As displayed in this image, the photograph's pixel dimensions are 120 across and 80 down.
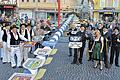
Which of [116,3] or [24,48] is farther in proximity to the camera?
[116,3]

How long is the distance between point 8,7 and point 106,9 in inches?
597

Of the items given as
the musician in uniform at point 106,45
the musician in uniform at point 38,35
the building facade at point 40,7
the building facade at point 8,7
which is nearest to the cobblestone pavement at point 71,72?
the musician in uniform at point 106,45

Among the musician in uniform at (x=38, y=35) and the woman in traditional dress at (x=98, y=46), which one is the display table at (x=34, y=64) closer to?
the woman in traditional dress at (x=98, y=46)

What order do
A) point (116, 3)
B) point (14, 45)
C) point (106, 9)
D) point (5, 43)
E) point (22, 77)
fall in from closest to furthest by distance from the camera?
point (22, 77) → point (14, 45) → point (5, 43) → point (106, 9) → point (116, 3)

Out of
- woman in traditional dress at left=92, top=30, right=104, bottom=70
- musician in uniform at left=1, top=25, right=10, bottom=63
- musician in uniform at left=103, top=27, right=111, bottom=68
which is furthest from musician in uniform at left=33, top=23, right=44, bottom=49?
musician in uniform at left=103, top=27, right=111, bottom=68

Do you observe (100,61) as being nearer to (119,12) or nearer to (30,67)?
(30,67)

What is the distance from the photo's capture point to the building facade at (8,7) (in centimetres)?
5213

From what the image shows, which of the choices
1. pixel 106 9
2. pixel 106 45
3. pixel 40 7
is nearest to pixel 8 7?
pixel 40 7

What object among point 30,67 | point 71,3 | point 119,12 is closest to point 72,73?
point 30,67

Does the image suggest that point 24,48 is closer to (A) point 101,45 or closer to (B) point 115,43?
(A) point 101,45

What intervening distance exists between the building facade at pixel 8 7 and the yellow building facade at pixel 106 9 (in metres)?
12.7

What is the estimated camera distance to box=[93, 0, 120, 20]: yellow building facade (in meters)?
52.2

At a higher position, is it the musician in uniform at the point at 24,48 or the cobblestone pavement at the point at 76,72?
the musician in uniform at the point at 24,48

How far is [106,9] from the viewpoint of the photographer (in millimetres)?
52438
